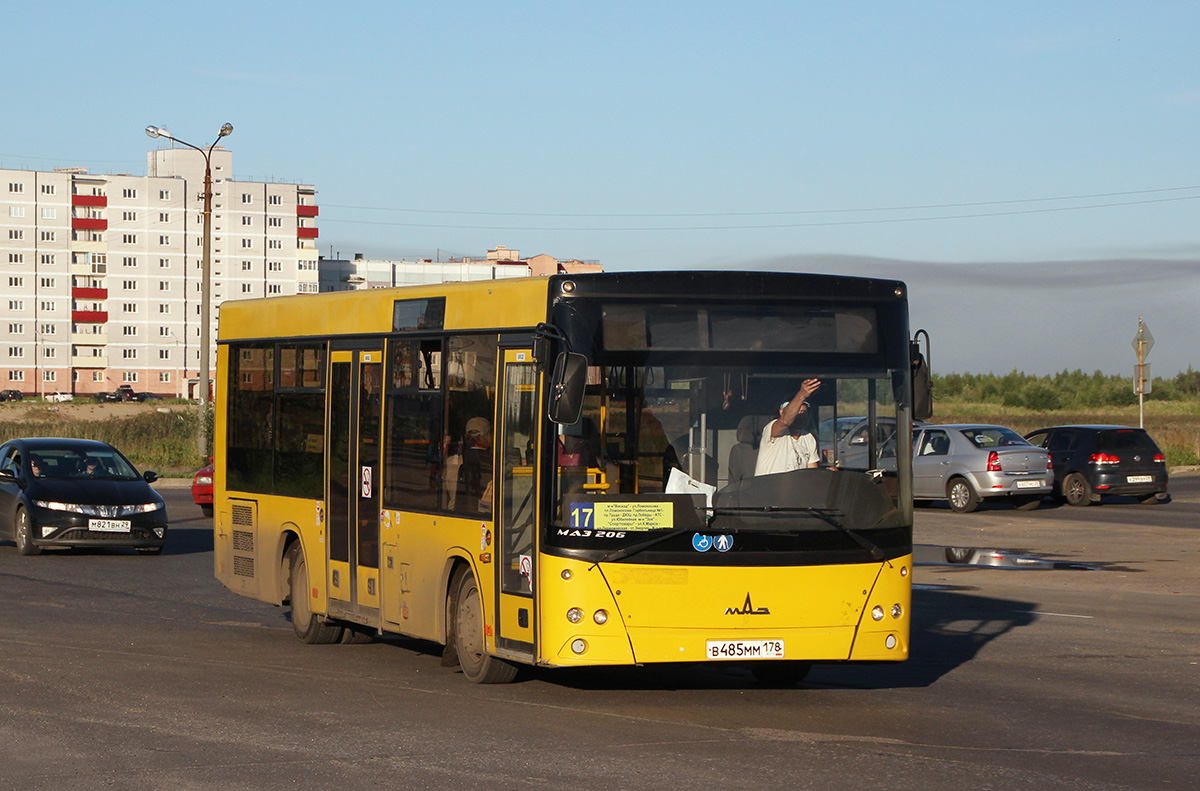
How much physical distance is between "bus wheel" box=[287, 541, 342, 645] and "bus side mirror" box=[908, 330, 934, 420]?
17.8 ft

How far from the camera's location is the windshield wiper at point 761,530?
30.5 ft

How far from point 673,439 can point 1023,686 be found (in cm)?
331

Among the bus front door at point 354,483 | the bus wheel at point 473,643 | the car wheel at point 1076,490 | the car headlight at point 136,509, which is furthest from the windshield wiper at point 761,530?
the car wheel at point 1076,490

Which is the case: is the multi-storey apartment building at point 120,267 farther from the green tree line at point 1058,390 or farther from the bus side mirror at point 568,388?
the bus side mirror at point 568,388

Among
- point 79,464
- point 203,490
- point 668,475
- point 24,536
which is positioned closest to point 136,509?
point 24,536

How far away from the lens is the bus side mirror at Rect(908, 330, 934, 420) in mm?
10078

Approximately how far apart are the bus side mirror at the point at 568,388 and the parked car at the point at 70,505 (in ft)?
44.2

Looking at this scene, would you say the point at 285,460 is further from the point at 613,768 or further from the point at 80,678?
the point at 613,768

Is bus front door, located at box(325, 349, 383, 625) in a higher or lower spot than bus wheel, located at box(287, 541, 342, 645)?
higher

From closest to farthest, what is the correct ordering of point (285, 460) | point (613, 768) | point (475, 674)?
point (613, 768) → point (475, 674) → point (285, 460)

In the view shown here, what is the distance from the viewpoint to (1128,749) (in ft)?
27.6

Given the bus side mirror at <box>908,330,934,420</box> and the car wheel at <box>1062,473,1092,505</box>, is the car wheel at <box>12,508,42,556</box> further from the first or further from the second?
the car wheel at <box>1062,473,1092,505</box>

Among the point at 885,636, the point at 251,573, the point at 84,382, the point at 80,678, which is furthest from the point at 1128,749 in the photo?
the point at 84,382

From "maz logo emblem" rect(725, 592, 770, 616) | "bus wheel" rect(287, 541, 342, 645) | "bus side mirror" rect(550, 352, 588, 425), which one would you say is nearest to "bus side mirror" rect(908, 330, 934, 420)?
"maz logo emblem" rect(725, 592, 770, 616)
